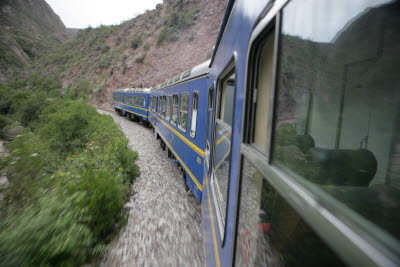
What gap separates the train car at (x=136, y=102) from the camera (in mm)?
15791

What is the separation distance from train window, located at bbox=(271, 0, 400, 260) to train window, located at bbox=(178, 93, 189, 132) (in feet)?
16.2

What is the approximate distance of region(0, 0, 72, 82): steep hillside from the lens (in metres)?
48.5

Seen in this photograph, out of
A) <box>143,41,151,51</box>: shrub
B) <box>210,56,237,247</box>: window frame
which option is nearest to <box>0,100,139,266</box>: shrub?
<box>210,56,237,247</box>: window frame

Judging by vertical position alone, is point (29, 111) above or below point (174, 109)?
below

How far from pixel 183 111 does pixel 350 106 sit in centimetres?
544

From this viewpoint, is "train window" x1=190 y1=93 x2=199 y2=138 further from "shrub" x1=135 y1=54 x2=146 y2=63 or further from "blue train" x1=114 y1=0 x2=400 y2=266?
"shrub" x1=135 y1=54 x2=146 y2=63

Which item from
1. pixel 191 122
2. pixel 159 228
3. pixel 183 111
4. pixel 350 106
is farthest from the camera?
pixel 183 111

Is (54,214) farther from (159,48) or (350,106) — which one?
(159,48)

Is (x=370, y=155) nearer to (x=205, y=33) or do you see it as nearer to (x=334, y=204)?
(x=334, y=204)

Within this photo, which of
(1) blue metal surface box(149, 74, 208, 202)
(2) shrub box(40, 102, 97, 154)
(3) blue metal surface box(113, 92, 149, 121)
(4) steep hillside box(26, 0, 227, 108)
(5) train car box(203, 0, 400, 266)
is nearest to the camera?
(5) train car box(203, 0, 400, 266)

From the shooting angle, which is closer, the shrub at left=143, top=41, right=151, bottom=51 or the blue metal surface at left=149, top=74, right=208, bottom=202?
the blue metal surface at left=149, top=74, right=208, bottom=202

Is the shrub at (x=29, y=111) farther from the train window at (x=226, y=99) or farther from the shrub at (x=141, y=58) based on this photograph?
the train window at (x=226, y=99)

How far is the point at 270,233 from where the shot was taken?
2.96ft

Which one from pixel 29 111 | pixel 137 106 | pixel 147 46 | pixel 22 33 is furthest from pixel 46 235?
pixel 22 33
